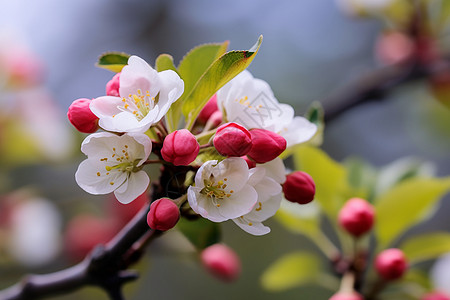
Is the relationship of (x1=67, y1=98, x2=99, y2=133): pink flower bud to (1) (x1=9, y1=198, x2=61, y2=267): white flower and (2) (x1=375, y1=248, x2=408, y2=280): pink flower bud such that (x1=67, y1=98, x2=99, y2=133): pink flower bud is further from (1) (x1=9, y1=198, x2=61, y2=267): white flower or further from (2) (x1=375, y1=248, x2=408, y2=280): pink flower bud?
(1) (x1=9, y1=198, x2=61, y2=267): white flower

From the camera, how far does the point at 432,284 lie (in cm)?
133

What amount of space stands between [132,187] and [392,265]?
0.68m

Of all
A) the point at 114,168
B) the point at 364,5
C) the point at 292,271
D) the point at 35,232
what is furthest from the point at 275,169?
the point at 364,5

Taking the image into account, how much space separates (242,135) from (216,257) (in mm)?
769

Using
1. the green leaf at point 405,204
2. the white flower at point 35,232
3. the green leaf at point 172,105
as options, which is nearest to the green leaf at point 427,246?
the green leaf at point 405,204

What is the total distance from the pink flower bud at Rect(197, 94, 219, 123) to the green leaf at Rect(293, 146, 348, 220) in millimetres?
401

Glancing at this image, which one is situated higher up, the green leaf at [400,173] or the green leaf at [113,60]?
the green leaf at [400,173]

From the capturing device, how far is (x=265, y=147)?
0.77 m

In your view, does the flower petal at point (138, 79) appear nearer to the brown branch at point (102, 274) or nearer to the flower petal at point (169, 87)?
the flower petal at point (169, 87)

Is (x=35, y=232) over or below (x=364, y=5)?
below

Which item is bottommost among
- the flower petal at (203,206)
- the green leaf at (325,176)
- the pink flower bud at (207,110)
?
the flower petal at (203,206)

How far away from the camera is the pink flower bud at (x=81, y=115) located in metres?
0.77

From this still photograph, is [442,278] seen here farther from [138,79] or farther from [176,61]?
[176,61]

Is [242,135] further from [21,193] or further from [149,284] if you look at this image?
[149,284]
